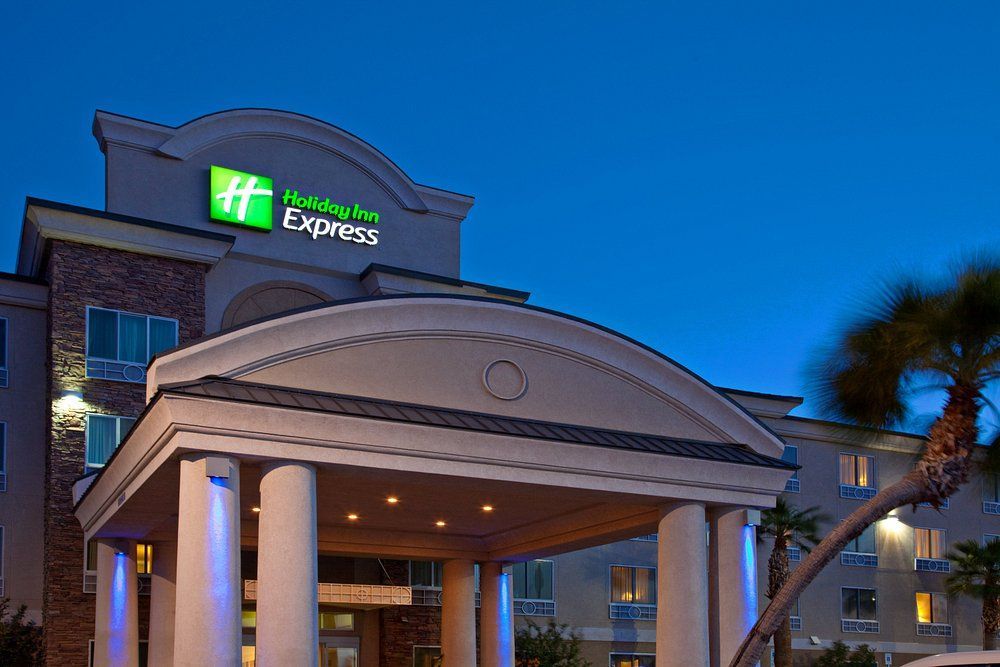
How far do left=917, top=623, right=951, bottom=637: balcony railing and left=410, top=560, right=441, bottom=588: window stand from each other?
22050mm

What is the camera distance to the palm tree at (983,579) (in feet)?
138

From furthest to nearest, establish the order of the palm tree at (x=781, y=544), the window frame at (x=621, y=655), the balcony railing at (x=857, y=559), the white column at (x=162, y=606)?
1. the balcony railing at (x=857, y=559)
2. the window frame at (x=621, y=655)
3. the palm tree at (x=781, y=544)
4. the white column at (x=162, y=606)

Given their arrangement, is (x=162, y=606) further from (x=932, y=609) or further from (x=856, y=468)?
(x=932, y=609)

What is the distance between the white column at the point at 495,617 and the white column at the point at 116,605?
859cm

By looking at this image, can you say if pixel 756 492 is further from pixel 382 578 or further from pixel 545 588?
pixel 545 588

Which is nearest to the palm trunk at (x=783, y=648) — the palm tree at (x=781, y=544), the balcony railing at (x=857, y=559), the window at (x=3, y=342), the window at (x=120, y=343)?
the palm tree at (x=781, y=544)

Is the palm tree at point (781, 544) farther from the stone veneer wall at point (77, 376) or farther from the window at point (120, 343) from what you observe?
the window at point (120, 343)

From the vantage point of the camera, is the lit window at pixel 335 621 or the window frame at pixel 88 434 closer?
the window frame at pixel 88 434

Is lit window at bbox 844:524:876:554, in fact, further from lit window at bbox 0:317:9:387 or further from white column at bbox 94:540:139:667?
lit window at bbox 0:317:9:387

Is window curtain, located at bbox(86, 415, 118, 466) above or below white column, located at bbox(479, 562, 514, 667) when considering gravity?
above

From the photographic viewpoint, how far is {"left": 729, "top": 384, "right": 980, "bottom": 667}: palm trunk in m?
17.1

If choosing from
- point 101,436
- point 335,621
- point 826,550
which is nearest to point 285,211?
point 101,436

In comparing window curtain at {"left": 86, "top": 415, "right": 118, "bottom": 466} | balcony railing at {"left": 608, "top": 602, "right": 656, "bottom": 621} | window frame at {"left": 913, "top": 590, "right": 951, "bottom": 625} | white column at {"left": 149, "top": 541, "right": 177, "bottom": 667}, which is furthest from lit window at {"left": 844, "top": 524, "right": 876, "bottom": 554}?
white column at {"left": 149, "top": 541, "right": 177, "bottom": 667}

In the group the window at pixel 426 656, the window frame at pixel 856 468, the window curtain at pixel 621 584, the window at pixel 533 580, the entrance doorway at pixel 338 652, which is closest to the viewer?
the entrance doorway at pixel 338 652
